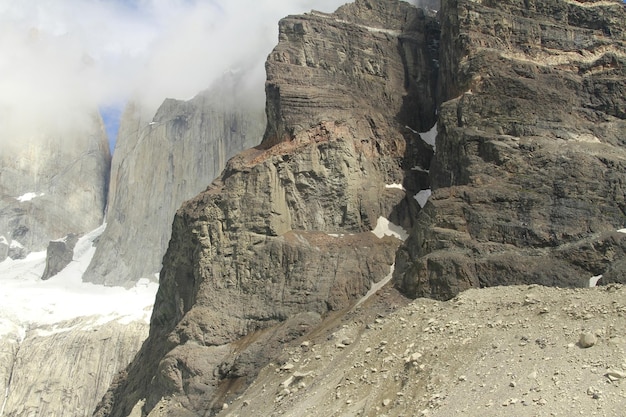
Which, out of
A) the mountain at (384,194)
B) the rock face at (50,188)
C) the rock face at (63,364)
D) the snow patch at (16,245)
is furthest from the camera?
the rock face at (50,188)

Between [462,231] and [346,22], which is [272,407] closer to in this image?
[462,231]

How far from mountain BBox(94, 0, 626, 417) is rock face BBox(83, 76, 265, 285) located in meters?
36.5

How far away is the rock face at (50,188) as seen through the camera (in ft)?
338

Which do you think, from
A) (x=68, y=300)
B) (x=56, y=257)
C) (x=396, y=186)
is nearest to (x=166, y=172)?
(x=68, y=300)

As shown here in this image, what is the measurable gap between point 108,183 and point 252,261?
244ft

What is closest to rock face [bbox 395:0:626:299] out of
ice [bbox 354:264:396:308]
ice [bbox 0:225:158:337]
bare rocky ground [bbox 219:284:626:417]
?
ice [bbox 354:264:396:308]

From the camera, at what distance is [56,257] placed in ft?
307

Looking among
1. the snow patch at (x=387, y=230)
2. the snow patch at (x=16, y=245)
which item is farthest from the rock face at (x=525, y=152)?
the snow patch at (x=16, y=245)

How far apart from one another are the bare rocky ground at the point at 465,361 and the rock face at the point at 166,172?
53.5 meters

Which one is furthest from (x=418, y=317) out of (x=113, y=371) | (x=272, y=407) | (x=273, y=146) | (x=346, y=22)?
(x=113, y=371)

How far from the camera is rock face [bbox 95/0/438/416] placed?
3788 centimetres

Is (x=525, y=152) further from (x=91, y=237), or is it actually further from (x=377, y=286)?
(x=91, y=237)

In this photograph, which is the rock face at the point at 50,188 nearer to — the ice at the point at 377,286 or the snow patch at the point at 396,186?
the snow patch at the point at 396,186

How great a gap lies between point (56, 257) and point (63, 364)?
2217 cm
